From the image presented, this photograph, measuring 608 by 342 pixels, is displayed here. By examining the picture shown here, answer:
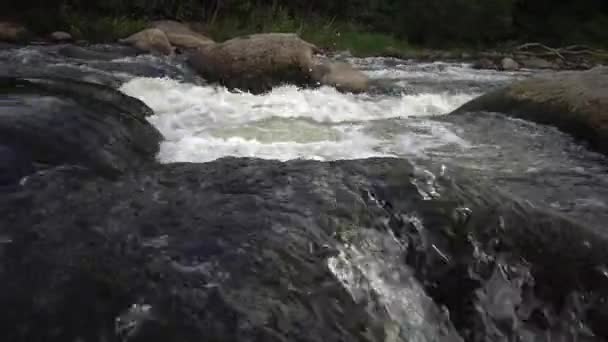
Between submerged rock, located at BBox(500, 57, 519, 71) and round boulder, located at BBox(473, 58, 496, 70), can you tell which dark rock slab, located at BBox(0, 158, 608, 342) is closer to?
round boulder, located at BBox(473, 58, 496, 70)

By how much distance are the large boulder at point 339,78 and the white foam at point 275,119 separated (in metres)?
0.24

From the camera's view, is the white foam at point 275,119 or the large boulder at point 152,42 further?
the large boulder at point 152,42

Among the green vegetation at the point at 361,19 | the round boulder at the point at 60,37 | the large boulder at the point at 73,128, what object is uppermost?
the large boulder at the point at 73,128

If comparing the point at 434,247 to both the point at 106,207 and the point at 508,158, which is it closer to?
the point at 106,207

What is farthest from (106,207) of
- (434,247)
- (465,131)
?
(465,131)

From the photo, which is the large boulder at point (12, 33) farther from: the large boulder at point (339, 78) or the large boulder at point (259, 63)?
the large boulder at point (339, 78)

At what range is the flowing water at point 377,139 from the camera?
253cm

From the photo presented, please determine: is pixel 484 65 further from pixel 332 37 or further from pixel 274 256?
pixel 274 256

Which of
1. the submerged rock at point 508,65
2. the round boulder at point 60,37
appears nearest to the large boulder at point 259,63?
the round boulder at point 60,37

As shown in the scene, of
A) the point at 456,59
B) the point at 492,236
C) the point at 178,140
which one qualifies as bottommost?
the point at 456,59

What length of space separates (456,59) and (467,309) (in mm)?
16088

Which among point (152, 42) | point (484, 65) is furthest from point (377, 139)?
point (484, 65)

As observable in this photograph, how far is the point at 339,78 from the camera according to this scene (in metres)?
8.70

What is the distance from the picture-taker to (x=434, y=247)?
8.89 ft
